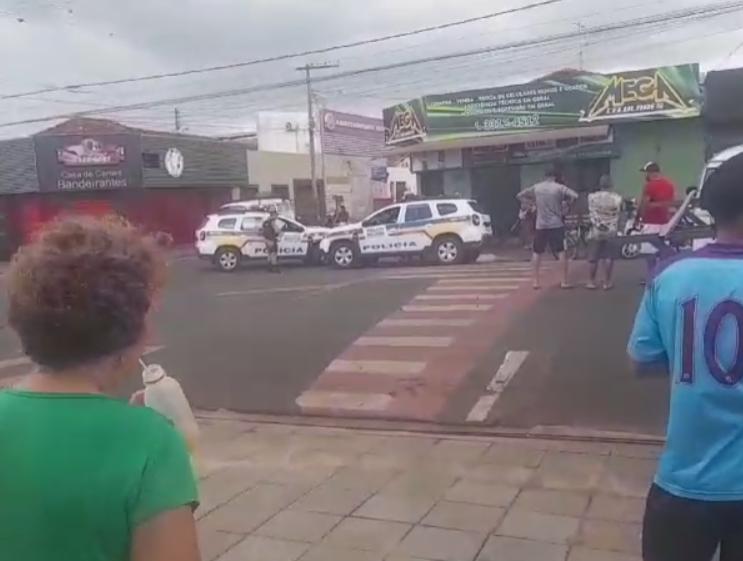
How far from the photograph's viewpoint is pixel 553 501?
5012 millimetres

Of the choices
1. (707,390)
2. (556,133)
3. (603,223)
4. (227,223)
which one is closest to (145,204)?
(227,223)

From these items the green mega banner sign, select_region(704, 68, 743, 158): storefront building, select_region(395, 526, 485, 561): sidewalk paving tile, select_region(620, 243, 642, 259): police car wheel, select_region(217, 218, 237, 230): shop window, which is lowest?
select_region(395, 526, 485, 561): sidewalk paving tile

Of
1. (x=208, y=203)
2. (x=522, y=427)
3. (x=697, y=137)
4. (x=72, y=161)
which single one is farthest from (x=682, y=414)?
(x=208, y=203)

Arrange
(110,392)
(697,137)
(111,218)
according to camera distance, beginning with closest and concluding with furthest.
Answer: (110,392) → (111,218) → (697,137)

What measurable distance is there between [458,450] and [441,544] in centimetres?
172

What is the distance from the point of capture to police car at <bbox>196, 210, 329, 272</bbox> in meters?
22.5

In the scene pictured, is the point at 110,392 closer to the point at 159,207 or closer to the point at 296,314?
the point at 296,314

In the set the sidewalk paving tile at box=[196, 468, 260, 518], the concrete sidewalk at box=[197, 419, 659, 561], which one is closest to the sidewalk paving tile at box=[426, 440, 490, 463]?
the concrete sidewalk at box=[197, 419, 659, 561]

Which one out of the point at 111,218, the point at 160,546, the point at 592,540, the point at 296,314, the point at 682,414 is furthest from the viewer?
the point at 296,314

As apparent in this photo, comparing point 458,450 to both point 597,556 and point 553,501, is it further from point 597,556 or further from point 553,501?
point 597,556

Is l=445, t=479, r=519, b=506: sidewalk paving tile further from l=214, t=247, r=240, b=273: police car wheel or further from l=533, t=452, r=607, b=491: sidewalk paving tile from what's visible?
l=214, t=247, r=240, b=273: police car wheel

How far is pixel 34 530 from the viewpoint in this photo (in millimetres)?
1591

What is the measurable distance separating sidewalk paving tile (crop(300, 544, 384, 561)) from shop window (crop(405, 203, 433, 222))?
651 inches

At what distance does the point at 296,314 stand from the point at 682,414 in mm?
10426
